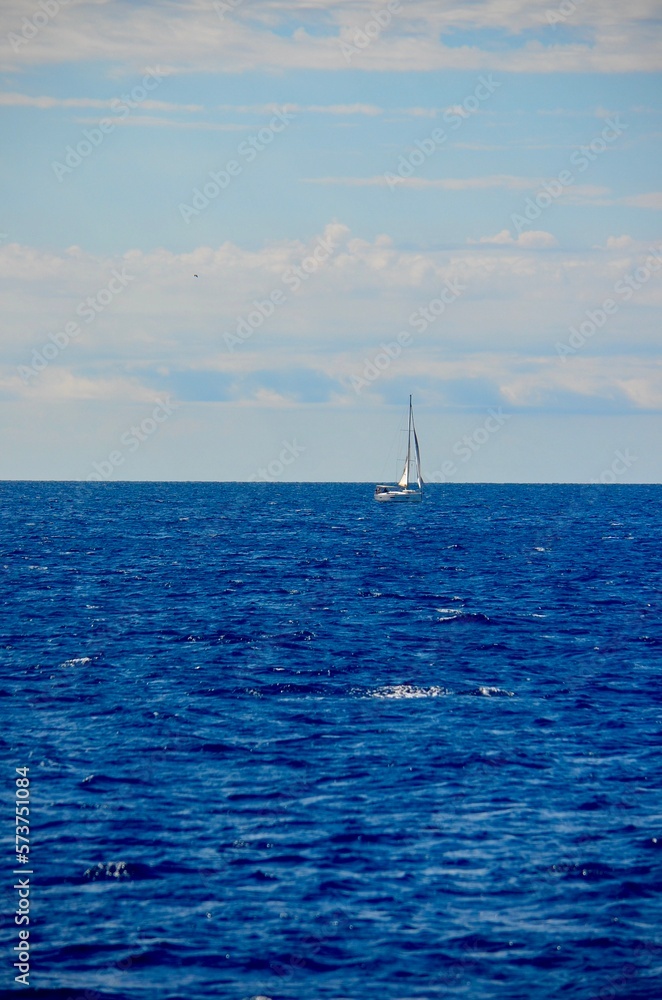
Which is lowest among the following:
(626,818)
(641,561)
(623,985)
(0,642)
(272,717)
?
(623,985)

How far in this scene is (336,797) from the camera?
3027cm

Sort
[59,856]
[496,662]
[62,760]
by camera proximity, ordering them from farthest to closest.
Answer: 1. [496,662]
2. [62,760]
3. [59,856]

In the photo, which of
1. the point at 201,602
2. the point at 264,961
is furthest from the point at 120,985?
the point at 201,602

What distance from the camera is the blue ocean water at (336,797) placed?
21.4m

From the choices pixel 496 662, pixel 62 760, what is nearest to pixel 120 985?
pixel 62 760

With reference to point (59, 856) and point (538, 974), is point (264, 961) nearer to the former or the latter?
point (538, 974)

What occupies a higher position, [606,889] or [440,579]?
[440,579]

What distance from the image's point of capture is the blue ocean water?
70.1 feet

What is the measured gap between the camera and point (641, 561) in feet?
319

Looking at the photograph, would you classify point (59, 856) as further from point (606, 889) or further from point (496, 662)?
point (496, 662)

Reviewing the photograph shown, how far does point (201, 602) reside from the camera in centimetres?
6925

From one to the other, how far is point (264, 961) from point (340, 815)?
780cm

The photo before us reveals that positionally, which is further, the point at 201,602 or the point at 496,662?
the point at 201,602

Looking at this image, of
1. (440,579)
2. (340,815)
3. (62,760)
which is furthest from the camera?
(440,579)
